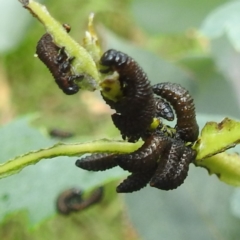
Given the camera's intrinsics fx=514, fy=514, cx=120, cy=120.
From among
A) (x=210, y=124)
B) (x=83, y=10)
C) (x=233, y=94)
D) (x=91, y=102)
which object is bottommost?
(x=210, y=124)

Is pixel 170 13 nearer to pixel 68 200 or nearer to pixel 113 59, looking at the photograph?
pixel 68 200

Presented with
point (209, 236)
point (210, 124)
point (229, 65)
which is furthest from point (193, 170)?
point (210, 124)

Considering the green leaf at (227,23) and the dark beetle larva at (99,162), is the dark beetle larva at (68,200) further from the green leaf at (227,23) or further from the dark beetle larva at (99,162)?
the dark beetle larva at (99,162)

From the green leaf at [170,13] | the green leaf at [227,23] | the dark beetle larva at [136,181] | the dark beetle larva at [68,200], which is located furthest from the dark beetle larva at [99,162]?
the green leaf at [170,13]

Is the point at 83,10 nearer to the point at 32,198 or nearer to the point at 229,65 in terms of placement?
the point at 229,65

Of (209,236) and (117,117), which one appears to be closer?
(117,117)

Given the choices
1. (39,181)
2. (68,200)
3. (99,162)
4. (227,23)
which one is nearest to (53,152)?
(99,162)

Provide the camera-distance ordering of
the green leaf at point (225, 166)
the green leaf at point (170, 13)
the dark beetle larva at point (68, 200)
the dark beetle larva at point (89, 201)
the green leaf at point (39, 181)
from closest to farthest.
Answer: the green leaf at point (225, 166) → the green leaf at point (39, 181) → the dark beetle larva at point (68, 200) → the dark beetle larva at point (89, 201) → the green leaf at point (170, 13)
